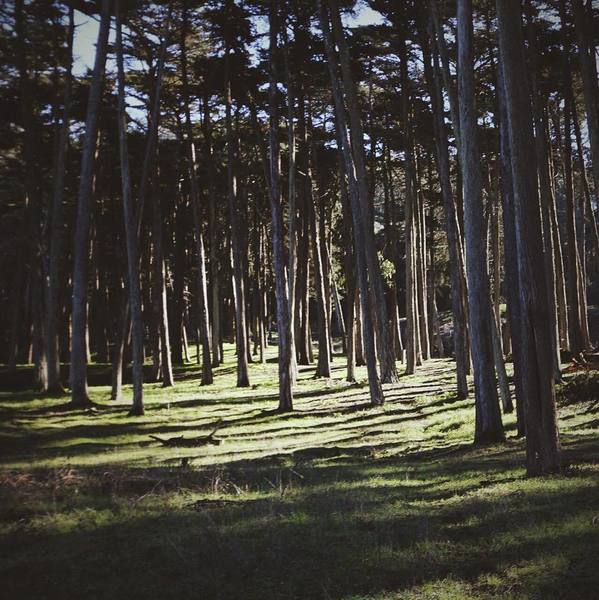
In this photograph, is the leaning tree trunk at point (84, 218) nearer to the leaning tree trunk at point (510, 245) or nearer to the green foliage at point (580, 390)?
the leaning tree trunk at point (510, 245)

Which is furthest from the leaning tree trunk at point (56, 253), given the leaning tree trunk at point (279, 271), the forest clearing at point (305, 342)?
Answer: the leaning tree trunk at point (279, 271)

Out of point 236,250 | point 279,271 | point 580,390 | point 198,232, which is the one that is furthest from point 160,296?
point 580,390

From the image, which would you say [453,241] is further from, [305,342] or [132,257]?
[305,342]

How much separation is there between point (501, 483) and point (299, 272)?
23491mm

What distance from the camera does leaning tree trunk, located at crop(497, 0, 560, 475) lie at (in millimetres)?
7742

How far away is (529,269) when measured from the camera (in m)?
7.79

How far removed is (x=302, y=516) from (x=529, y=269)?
436 cm

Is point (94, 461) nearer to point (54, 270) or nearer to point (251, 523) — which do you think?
point (251, 523)

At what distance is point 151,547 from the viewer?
580 centimetres

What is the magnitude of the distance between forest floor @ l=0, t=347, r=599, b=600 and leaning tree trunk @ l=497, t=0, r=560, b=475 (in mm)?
578

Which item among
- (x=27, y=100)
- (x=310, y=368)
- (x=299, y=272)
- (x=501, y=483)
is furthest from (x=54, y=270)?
(x=501, y=483)

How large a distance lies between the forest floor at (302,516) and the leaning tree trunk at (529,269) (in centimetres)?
58

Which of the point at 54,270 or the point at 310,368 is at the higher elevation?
the point at 54,270

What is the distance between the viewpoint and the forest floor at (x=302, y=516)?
4.84 metres
